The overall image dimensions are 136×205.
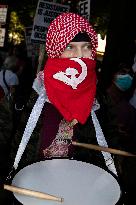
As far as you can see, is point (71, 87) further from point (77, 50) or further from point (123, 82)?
point (123, 82)

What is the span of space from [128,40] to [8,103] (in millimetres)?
6527

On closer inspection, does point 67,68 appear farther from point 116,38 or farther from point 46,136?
point 116,38

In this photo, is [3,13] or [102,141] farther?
[3,13]

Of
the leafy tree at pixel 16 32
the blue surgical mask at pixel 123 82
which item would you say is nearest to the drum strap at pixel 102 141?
the blue surgical mask at pixel 123 82

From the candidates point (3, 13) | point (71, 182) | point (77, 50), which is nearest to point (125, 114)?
point (77, 50)

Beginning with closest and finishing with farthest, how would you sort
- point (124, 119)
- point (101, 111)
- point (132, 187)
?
point (101, 111) → point (132, 187) → point (124, 119)

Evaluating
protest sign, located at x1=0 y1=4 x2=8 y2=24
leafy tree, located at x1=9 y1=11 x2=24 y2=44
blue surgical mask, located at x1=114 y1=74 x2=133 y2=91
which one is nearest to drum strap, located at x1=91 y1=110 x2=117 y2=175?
blue surgical mask, located at x1=114 y1=74 x2=133 y2=91

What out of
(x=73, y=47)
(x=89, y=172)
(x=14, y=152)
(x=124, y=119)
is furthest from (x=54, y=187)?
(x=124, y=119)

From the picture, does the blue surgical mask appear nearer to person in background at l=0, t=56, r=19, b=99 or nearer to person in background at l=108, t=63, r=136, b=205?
person in background at l=108, t=63, r=136, b=205

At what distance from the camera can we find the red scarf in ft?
8.69

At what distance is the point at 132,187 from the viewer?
13.5ft

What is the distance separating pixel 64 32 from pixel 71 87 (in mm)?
319

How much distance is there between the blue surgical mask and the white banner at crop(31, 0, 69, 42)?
80.0 inches

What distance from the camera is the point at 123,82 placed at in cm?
625
